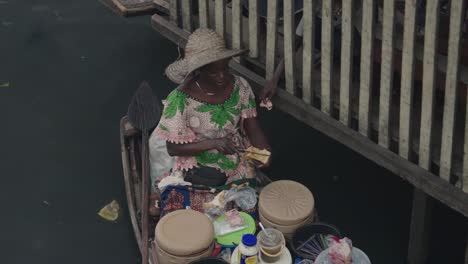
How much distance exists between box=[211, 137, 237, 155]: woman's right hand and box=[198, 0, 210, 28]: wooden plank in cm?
94

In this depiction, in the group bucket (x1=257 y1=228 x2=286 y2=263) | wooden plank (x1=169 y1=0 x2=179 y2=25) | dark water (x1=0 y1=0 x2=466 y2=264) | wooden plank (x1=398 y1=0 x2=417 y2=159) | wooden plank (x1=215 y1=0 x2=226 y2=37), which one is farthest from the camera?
wooden plank (x1=169 y1=0 x2=179 y2=25)

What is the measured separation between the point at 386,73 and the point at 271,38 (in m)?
0.84

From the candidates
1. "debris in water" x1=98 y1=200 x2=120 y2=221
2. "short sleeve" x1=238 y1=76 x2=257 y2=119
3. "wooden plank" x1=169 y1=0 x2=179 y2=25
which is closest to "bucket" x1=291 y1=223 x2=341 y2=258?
"short sleeve" x1=238 y1=76 x2=257 y2=119

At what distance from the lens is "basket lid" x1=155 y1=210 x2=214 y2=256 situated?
4.06 meters

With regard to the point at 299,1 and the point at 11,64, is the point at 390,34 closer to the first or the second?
the point at 299,1

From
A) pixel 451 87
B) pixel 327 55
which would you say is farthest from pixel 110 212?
pixel 451 87

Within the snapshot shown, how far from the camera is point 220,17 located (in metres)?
4.80

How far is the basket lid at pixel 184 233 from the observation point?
4059mm

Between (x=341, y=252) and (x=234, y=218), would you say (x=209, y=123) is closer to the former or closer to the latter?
(x=234, y=218)

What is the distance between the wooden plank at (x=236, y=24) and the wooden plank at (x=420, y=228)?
142cm

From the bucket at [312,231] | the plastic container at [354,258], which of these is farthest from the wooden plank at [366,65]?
the plastic container at [354,258]

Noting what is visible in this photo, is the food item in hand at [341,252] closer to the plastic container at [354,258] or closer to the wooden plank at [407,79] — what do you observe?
the plastic container at [354,258]

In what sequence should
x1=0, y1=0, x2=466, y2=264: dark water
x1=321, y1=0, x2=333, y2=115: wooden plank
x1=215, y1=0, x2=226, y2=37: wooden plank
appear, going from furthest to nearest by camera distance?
x1=0, y1=0, x2=466, y2=264: dark water
x1=215, y1=0, x2=226, y2=37: wooden plank
x1=321, y1=0, x2=333, y2=115: wooden plank

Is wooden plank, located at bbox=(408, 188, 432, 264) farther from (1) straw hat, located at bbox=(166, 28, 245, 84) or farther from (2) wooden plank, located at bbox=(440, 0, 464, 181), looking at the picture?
(1) straw hat, located at bbox=(166, 28, 245, 84)
